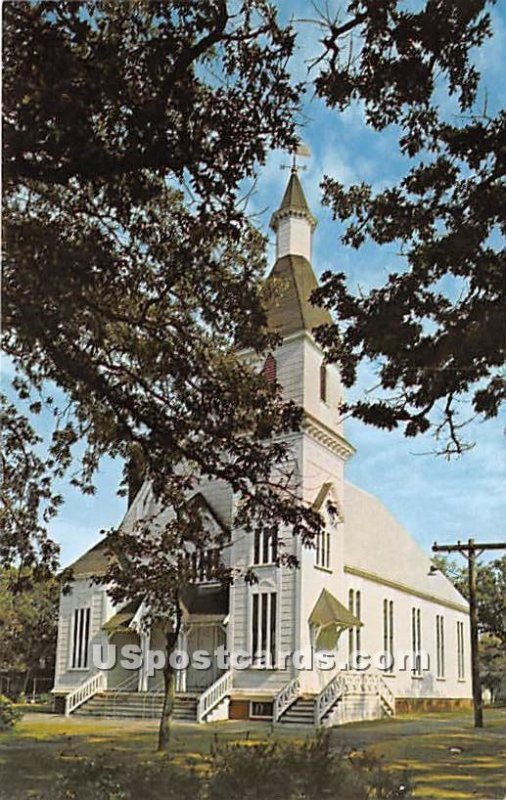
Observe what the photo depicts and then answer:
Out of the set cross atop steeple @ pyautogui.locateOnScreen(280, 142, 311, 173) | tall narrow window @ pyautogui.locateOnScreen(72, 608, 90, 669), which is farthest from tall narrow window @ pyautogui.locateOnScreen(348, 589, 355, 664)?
cross atop steeple @ pyautogui.locateOnScreen(280, 142, 311, 173)

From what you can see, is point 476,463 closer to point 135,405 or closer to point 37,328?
point 135,405

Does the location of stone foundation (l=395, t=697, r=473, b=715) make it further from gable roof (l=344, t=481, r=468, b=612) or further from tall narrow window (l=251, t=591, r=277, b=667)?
tall narrow window (l=251, t=591, r=277, b=667)

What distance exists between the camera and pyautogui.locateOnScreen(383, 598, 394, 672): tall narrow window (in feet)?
7.09

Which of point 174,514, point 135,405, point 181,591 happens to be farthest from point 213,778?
point 135,405

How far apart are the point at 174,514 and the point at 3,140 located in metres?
1.06

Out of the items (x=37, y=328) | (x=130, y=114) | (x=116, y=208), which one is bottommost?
(x=37, y=328)

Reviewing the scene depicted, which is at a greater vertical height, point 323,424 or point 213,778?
point 323,424

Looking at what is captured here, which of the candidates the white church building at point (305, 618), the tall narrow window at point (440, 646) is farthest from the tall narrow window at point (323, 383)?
the tall narrow window at point (440, 646)

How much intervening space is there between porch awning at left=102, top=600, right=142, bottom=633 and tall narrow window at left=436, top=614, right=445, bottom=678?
0.75m

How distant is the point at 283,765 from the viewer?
83.0 inches

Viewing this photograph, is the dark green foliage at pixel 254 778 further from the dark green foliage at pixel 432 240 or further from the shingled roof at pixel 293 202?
the shingled roof at pixel 293 202

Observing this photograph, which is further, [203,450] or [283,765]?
[203,450]

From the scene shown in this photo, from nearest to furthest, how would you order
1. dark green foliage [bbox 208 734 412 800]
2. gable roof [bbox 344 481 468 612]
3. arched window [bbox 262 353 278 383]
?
dark green foliage [bbox 208 734 412 800] → gable roof [bbox 344 481 468 612] → arched window [bbox 262 353 278 383]

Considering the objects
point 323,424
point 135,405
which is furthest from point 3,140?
point 323,424
